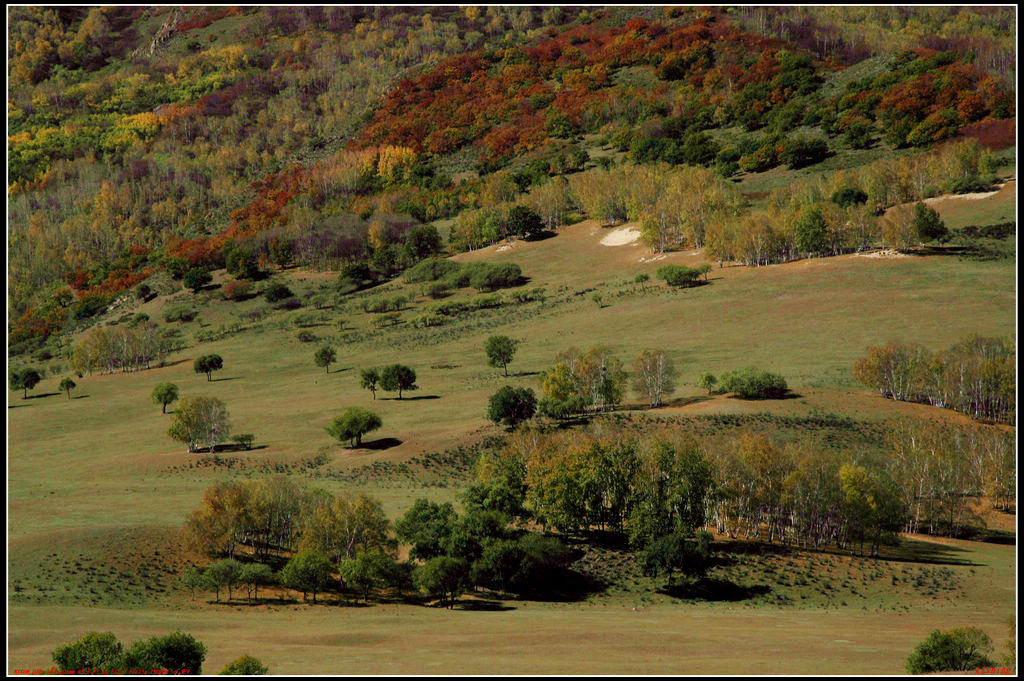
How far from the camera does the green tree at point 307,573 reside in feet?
179

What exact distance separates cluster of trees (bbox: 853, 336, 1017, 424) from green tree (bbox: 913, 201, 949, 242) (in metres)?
42.4

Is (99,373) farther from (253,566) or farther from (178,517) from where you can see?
(253,566)

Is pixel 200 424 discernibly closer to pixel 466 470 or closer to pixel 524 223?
pixel 466 470

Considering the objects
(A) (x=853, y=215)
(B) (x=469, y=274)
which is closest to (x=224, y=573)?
(A) (x=853, y=215)

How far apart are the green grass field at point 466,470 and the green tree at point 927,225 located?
3925 mm

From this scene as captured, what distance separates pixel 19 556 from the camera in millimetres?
55125

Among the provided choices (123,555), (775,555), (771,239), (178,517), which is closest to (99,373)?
(178,517)

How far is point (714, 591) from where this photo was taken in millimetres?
57062

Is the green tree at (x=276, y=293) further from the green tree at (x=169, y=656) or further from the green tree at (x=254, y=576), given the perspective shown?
the green tree at (x=169, y=656)

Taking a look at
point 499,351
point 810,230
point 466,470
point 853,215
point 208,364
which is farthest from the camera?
point 853,215

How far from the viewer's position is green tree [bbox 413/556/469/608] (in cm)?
5425

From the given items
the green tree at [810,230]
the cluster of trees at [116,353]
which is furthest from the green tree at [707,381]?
the cluster of trees at [116,353]

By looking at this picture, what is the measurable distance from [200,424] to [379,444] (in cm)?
1763

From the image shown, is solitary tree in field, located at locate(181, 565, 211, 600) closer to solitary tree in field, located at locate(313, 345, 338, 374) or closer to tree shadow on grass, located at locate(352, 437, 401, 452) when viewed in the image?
tree shadow on grass, located at locate(352, 437, 401, 452)
